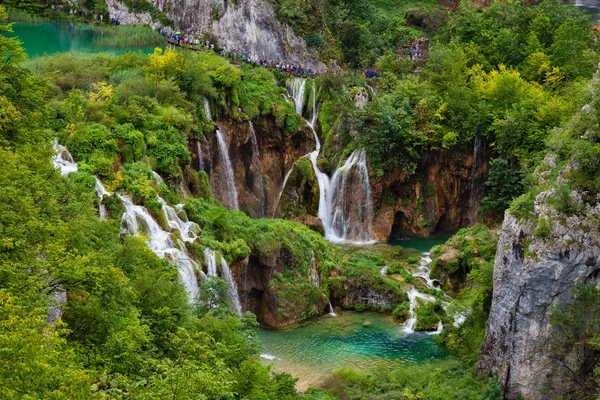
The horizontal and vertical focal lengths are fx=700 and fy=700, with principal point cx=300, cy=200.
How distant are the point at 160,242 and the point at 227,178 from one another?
1250 centimetres

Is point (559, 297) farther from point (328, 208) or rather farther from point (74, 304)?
point (328, 208)

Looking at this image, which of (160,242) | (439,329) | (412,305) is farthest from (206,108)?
(439,329)

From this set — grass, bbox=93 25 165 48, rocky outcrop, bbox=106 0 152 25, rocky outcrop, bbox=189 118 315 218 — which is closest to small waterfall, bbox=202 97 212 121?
rocky outcrop, bbox=189 118 315 218

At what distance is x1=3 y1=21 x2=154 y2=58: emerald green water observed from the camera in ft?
159

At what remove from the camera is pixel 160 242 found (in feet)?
85.8

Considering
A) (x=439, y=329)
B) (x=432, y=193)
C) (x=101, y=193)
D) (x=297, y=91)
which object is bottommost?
(x=439, y=329)

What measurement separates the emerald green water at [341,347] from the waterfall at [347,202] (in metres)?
10.8

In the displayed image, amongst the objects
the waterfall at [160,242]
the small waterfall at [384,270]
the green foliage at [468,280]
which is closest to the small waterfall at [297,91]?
the small waterfall at [384,270]

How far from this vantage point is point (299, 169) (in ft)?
139

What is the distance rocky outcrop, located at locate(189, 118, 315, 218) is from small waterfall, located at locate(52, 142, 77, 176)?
920 centimetres

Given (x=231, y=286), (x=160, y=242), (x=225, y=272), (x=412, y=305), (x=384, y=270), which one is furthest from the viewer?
(x=384, y=270)

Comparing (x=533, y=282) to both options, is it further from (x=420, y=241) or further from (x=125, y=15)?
(x=125, y=15)

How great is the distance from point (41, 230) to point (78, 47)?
37160 mm

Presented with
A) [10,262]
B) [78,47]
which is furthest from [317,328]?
[78,47]
